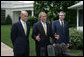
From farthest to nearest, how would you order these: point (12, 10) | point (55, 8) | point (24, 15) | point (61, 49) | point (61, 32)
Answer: point (12, 10) → point (55, 8) → point (61, 32) → point (61, 49) → point (24, 15)

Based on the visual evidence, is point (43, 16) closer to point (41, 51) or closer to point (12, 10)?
point (41, 51)

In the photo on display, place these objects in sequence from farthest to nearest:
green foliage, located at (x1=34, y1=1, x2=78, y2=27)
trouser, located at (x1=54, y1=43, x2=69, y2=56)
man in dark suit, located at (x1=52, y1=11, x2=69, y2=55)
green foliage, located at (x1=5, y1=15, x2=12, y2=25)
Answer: green foliage, located at (x1=5, y1=15, x2=12, y2=25), green foliage, located at (x1=34, y1=1, x2=78, y2=27), man in dark suit, located at (x1=52, y1=11, x2=69, y2=55), trouser, located at (x1=54, y1=43, x2=69, y2=56)

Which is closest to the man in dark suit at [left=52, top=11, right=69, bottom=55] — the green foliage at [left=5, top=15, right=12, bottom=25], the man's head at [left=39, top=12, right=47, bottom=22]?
the man's head at [left=39, top=12, right=47, bottom=22]

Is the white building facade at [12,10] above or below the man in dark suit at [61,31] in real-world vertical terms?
below

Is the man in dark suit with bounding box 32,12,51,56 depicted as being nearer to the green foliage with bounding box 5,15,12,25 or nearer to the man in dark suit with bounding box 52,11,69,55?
the man in dark suit with bounding box 52,11,69,55

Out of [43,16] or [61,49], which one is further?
[61,49]

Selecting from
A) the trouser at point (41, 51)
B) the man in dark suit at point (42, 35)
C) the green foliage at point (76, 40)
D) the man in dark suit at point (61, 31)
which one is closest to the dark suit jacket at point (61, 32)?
the man in dark suit at point (61, 31)

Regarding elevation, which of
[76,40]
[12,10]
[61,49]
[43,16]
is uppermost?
[43,16]

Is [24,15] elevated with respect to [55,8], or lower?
elevated

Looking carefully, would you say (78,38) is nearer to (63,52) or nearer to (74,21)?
(63,52)

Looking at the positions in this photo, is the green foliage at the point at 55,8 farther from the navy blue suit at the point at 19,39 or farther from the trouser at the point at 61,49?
the navy blue suit at the point at 19,39

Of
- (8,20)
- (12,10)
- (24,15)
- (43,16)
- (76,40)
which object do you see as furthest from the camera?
(12,10)

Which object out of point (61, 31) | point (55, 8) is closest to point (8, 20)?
point (55, 8)

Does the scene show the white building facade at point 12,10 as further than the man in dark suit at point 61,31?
Yes
